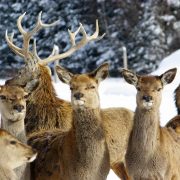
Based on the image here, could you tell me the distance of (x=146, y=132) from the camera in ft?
31.5

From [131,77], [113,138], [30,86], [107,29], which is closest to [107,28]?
[107,29]

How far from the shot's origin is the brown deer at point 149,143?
948 cm

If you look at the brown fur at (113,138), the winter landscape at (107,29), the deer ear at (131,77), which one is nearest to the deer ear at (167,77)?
the deer ear at (131,77)

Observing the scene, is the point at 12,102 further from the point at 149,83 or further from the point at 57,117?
the point at 57,117

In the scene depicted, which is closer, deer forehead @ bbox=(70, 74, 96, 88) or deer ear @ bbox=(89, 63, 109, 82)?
deer forehead @ bbox=(70, 74, 96, 88)

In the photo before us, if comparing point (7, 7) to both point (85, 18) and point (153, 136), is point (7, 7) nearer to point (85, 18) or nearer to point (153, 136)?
point (85, 18)

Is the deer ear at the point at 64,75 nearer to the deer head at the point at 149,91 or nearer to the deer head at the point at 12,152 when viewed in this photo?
the deer head at the point at 149,91

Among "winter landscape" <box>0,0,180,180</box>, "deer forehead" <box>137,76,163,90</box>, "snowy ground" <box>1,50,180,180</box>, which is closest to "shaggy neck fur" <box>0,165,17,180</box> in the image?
"deer forehead" <box>137,76,163,90</box>

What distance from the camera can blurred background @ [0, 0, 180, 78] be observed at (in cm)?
3069

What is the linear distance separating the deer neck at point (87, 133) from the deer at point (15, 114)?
59 cm

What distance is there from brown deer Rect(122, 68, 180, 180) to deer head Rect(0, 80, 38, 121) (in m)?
1.27

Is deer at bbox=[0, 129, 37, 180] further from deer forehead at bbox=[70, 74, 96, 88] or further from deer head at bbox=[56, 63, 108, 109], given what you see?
deer forehead at bbox=[70, 74, 96, 88]

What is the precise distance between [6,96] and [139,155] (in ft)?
5.27

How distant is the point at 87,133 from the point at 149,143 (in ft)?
2.37
